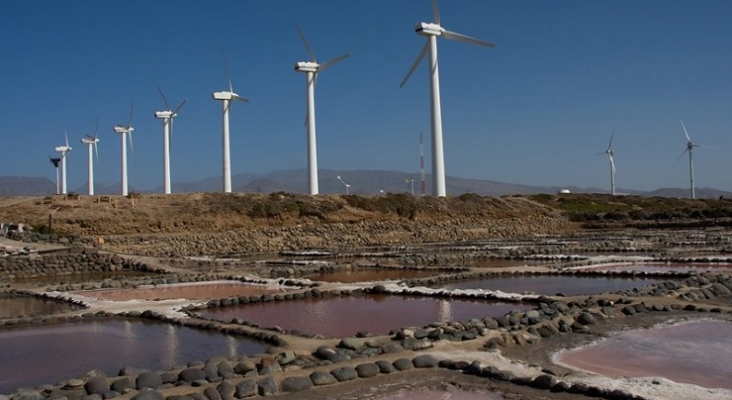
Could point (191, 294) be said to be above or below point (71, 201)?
below

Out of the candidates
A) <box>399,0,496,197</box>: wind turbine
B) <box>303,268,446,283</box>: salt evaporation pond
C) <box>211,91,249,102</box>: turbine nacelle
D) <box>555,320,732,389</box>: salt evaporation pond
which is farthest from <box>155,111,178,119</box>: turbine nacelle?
<box>555,320,732,389</box>: salt evaporation pond

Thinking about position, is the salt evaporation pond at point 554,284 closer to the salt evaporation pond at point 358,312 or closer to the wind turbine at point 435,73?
the salt evaporation pond at point 358,312

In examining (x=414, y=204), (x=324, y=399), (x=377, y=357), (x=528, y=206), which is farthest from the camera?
(x=528, y=206)

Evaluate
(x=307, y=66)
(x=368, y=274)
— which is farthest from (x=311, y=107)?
(x=368, y=274)

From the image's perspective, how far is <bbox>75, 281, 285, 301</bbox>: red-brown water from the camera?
1977 centimetres

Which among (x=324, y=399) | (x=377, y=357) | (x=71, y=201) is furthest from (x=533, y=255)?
(x=71, y=201)

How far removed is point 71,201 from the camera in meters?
43.3

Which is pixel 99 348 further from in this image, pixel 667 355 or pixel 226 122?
pixel 226 122

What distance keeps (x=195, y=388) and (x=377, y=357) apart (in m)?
2.73

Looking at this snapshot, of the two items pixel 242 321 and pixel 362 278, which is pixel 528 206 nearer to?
pixel 362 278

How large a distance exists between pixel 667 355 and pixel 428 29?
46.2 meters

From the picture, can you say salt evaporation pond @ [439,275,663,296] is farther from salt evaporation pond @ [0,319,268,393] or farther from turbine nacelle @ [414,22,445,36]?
turbine nacelle @ [414,22,445,36]

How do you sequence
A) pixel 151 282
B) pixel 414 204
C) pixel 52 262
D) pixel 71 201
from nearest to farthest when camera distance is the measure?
pixel 151 282 → pixel 52 262 → pixel 71 201 → pixel 414 204

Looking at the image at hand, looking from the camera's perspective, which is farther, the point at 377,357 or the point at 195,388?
the point at 377,357
